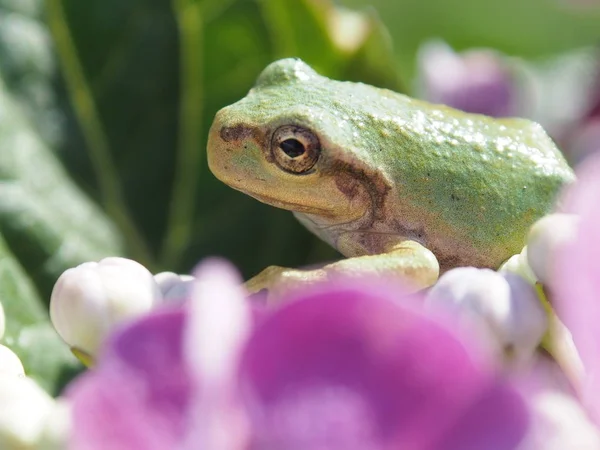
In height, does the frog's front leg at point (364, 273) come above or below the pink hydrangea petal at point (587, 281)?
below

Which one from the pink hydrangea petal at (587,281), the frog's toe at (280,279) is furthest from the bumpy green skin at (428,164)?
the pink hydrangea petal at (587,281)

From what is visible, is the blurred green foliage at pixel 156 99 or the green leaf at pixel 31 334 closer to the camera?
the green leaf at pixel 31 334

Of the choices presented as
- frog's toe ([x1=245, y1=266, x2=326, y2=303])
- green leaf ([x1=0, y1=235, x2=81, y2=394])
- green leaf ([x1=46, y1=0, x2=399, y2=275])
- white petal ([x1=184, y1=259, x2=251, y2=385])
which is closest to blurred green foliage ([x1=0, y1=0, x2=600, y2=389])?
green leaf ([x1=46, y1=0, x2=399, y2=275])

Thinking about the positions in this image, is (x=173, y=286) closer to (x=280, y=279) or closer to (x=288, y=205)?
(x=280, y=279)

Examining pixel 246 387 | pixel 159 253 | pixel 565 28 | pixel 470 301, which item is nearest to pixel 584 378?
pixel 470 301

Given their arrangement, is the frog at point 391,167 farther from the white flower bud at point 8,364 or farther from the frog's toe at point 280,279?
the white flower bud at point 8,364
